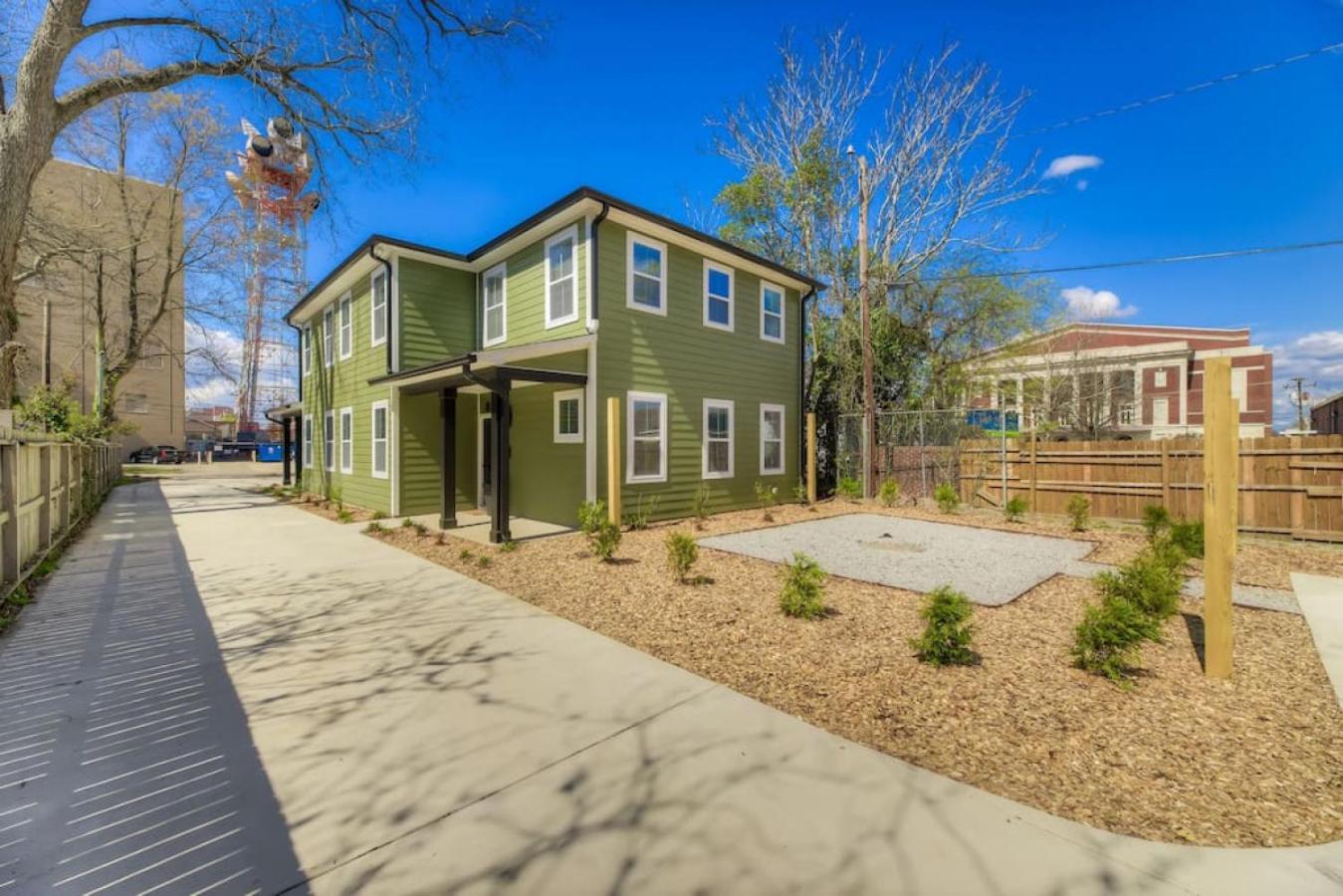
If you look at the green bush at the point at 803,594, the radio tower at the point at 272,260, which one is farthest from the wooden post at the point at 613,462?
the radio tower at the point at 272,260

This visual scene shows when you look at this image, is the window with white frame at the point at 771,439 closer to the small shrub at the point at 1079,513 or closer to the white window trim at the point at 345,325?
the small shrub at the point at 1079,513

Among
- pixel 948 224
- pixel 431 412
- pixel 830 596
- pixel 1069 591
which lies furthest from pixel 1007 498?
pixel 431 412

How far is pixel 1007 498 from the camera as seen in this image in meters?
10.9

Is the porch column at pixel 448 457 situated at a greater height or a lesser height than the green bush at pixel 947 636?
greater

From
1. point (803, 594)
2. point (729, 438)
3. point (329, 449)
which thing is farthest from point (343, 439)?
point (803, 594)

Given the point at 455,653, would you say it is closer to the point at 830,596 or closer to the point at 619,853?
the point at 619,853

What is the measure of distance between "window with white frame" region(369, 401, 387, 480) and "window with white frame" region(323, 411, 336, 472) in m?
3.19

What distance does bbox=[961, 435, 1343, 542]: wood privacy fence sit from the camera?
7.60 metres

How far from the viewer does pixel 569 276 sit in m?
9.00

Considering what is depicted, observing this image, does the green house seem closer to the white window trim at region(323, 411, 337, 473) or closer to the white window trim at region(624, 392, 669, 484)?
the white window trim at region(624, 392, 669, 484)

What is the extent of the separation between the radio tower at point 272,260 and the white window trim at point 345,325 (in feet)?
55.3

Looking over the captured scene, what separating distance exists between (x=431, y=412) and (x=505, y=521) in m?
4.33

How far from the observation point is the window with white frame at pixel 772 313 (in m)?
11.9

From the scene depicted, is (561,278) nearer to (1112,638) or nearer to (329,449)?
(1112,638)
